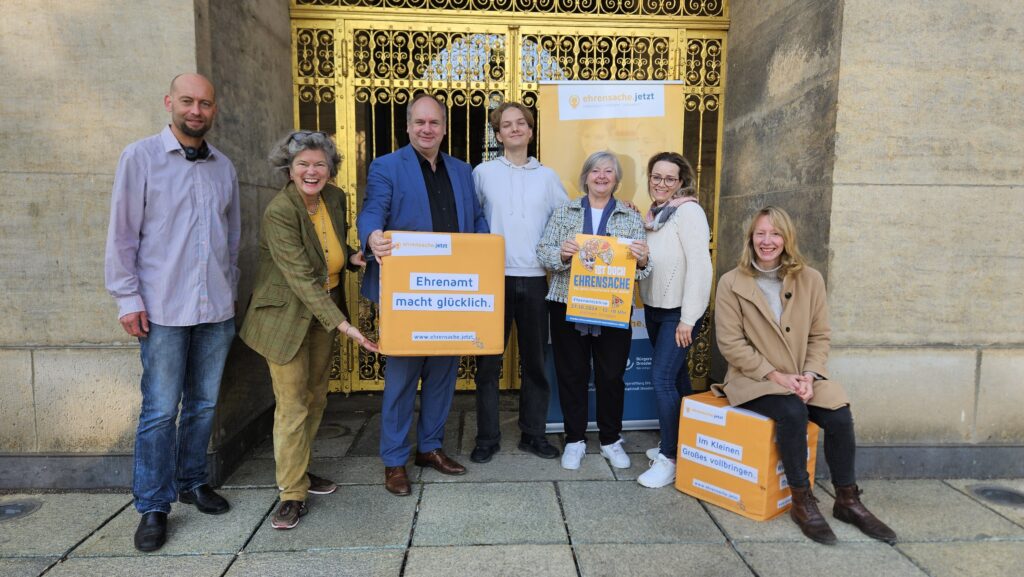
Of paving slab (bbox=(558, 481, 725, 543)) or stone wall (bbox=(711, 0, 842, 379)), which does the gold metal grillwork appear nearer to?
stone wall (bbox=(711, 0, 842, 379))

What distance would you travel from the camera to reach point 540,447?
4.00m

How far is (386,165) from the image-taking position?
3373 millimetres

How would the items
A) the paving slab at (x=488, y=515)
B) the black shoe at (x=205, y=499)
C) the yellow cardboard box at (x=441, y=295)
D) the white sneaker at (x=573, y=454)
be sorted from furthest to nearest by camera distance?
the white sneaker at (x=573, y=454) < the black shoe at (x=205, y=499) < the yellow cardboard box at (x=441, y=295) < the paving slab at (x=488, y=515)

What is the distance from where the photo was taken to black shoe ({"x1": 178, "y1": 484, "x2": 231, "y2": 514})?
3229 millimetres

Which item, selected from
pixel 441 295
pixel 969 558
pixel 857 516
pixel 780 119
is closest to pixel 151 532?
pixel 441 295

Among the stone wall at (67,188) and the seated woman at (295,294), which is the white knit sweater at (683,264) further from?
the stone wall at (67,188)

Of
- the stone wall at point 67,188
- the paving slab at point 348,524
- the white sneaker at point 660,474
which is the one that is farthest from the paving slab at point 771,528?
the stone wall at point 67,188

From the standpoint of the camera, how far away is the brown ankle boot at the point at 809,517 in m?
2.96

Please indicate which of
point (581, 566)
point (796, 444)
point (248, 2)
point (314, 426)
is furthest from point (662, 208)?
point (248, 2)

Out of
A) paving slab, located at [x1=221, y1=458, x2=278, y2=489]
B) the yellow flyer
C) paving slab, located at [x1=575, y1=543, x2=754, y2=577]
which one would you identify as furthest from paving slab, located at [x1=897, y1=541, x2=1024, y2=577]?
paving slab, located at [x1=221, y1=458, x2=278, y2=489]

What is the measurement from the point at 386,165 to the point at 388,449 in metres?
1.65

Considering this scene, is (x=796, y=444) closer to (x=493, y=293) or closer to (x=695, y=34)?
(x=493, y=293)

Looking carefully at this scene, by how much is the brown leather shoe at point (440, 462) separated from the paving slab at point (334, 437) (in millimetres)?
654

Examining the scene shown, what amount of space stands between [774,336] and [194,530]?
3.21 meters
